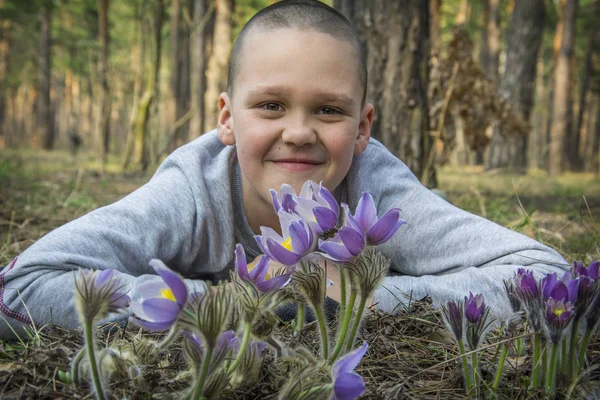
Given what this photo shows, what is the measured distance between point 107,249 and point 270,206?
73cm

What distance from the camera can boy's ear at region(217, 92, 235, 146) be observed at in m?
2.29

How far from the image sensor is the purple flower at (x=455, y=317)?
3.56ft

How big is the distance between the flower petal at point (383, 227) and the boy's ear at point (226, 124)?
1.35m

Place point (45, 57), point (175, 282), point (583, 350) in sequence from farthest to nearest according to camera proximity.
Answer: point (45, 57), point (583, 350), point (175, 282)

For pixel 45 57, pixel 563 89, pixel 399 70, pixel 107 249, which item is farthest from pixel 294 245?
pixel 45 57

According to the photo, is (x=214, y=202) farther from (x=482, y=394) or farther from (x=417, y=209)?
(x=482, y=394)

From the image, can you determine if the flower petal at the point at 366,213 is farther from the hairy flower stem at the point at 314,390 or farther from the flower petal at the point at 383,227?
the hairy flower stem at the point at 314,390

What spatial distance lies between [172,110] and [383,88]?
8568mm

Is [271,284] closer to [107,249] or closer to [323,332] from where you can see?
[323,332]

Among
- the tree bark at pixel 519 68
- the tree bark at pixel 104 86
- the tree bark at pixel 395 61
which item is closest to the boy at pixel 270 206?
the tree bark at pixel 395 61

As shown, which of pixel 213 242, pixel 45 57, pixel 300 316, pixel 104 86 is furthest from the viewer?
pixel 45 57

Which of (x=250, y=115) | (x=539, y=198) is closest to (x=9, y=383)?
(x=250, y=115)

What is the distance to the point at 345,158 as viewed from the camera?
79.0 inches

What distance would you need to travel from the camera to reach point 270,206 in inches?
90.0
